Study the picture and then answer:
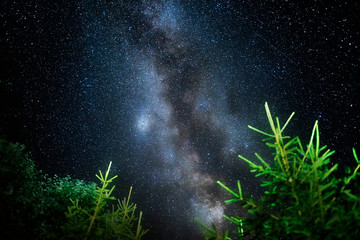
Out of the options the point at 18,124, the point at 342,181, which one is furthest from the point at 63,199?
the point at 342,181

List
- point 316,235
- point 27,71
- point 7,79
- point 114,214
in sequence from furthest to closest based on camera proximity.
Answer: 1. point 27,71
2. point 7,79
3. point 114,214
4. point 316,235

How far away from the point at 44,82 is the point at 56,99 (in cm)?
194

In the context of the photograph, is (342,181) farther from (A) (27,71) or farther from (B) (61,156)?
(B) (61,156)

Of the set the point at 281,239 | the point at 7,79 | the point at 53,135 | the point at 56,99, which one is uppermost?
the point at 56,99

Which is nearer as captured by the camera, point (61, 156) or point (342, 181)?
point (342, 181)

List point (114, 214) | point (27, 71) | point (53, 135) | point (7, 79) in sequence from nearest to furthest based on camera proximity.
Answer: point (114, 214) < point (7, 79) < point (27, 71) < point (53, 135)

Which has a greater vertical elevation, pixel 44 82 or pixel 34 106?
pixel 44 82

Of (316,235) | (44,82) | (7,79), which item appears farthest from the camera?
(44,82)

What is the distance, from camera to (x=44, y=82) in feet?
56.9

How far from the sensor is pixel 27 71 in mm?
15742

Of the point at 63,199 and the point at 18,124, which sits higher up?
the point at 18,124

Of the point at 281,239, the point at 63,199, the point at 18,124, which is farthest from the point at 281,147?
the point at 18,124

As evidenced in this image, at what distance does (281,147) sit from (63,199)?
12583 millimetres

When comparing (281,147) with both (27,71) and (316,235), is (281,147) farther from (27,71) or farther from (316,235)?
(27,71)
